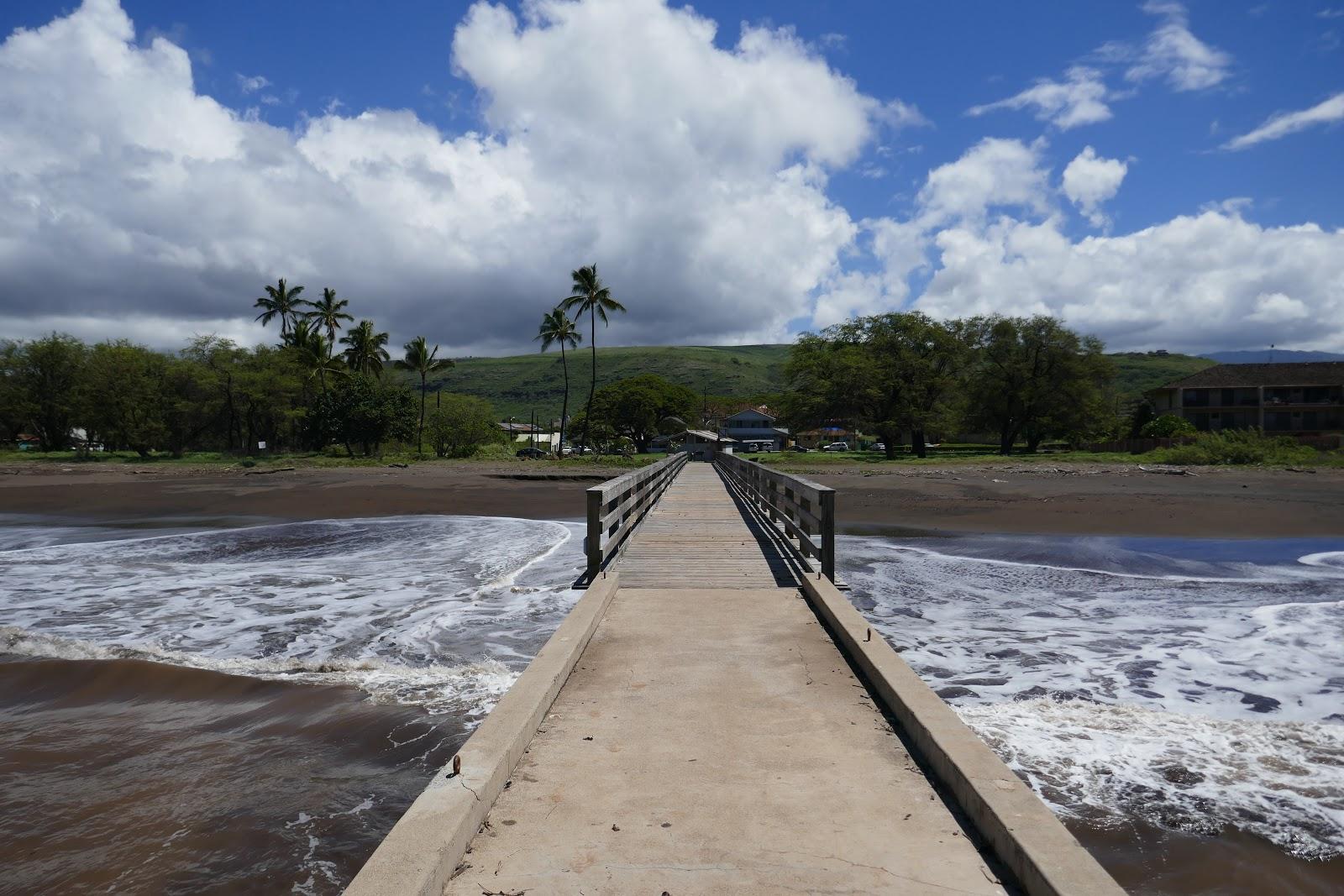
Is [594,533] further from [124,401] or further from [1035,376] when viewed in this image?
[124,401]

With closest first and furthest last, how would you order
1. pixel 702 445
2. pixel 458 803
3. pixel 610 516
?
pixel 458 803
pixel 610 516
pixel 702 445

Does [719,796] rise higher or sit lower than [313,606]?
higher

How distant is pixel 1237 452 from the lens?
46.7 metres

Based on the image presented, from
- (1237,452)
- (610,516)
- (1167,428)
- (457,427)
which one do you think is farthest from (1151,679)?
(457,427)

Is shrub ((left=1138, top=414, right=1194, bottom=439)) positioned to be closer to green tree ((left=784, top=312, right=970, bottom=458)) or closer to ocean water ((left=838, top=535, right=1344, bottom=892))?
green tree ((left=784, top=312, right=970, bottom=458))

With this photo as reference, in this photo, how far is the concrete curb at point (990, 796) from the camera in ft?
9.03

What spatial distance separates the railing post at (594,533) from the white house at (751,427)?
91.8m

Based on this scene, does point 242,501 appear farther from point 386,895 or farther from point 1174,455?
point 1174,455

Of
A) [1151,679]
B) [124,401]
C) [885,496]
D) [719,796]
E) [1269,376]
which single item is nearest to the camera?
[719,796]

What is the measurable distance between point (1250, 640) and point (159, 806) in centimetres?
986

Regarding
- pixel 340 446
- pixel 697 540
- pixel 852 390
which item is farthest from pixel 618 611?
pixel 340 446

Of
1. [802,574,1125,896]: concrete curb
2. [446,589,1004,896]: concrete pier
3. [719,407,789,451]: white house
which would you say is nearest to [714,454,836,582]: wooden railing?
[446,589,1004,896]: concrete pier

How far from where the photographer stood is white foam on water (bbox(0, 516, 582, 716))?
7637 millimetres

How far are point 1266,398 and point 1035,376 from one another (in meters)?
26.4
